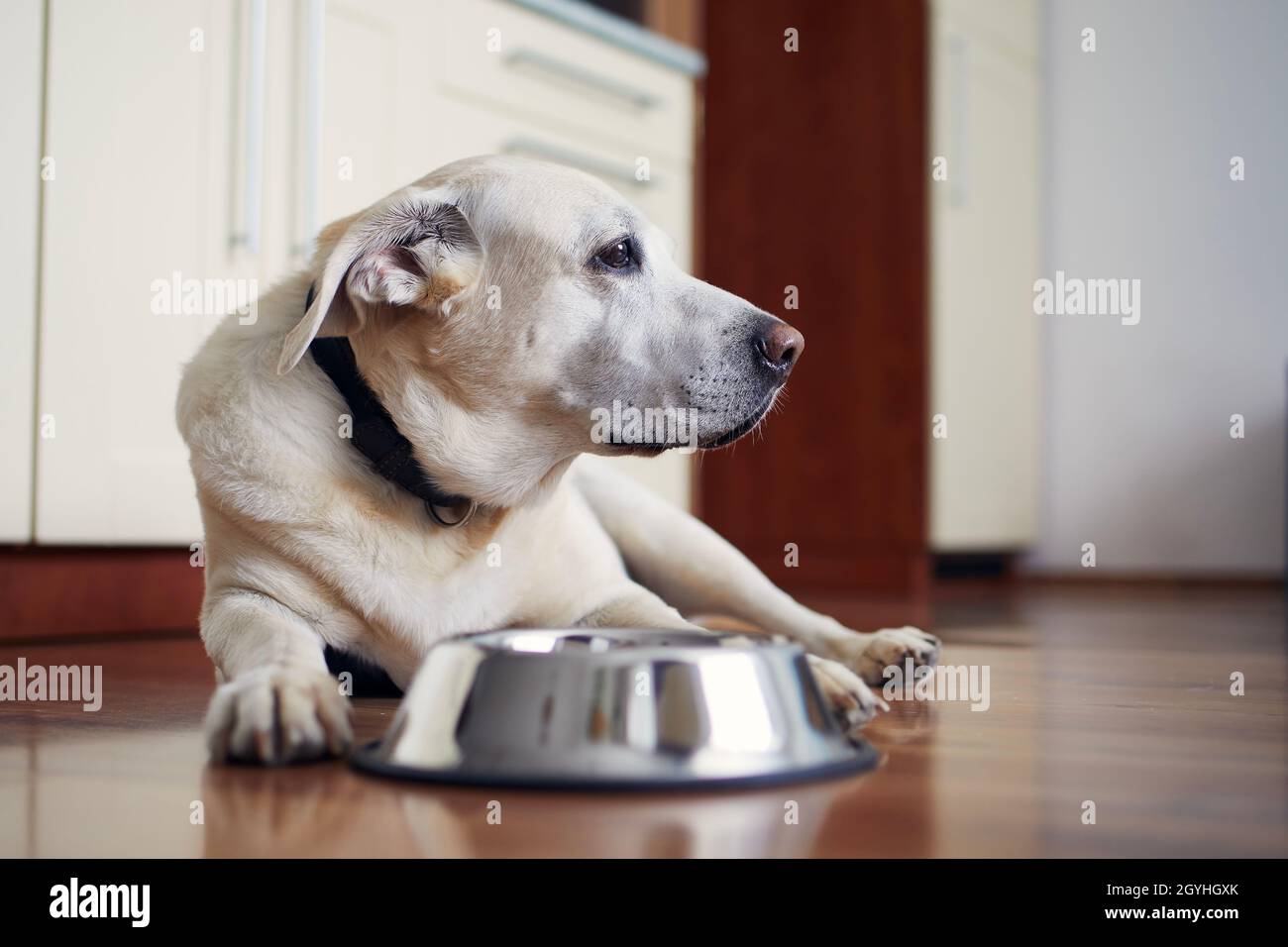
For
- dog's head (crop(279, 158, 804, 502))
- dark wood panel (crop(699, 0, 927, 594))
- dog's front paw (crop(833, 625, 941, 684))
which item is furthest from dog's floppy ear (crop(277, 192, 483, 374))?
dark wood panel (crop(699, 0, 927, 594))

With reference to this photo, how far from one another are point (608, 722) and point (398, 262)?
0.67 m

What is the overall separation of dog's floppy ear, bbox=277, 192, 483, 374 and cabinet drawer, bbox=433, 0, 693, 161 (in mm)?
1250

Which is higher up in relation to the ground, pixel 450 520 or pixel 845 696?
pixel 450 520

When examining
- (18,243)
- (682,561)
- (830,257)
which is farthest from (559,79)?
(830,257)

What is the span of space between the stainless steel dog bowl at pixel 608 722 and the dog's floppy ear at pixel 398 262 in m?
0.48

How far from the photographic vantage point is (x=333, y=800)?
89 centimetres

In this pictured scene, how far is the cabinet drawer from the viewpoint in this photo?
2.60 meters

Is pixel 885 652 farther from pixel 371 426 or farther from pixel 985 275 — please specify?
pixel 985 275

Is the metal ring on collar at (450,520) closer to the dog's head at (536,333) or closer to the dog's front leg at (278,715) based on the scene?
the dog's head at (536,333)

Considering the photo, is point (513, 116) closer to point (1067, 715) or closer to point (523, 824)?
point (1067, 715)

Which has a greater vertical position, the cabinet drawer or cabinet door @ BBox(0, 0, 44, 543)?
the cabinet drawer

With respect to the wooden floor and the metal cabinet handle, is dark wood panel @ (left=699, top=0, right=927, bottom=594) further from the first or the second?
the wooden floor

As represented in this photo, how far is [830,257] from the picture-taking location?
4387 millimetres

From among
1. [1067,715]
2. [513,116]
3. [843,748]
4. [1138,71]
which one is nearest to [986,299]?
[1138,71]
